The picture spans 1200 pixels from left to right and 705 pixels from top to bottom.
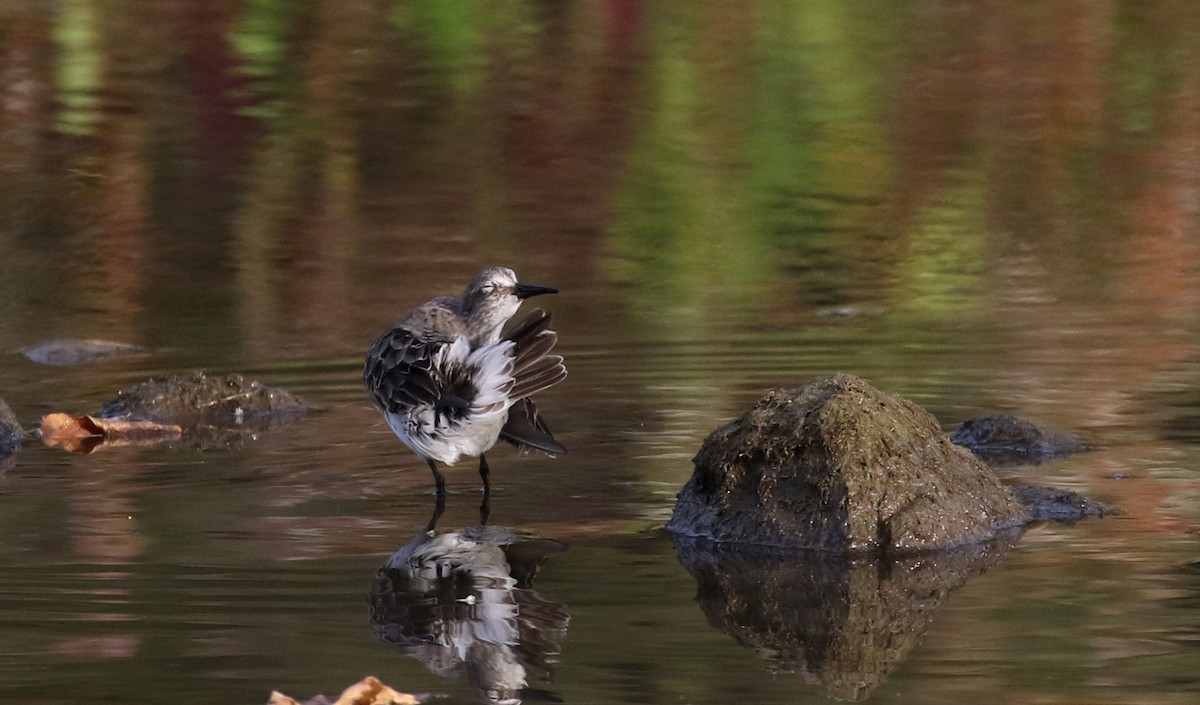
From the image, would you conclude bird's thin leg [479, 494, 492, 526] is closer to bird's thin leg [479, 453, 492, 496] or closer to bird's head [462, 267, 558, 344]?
bird's thin leg [479, 453, 492, 496]

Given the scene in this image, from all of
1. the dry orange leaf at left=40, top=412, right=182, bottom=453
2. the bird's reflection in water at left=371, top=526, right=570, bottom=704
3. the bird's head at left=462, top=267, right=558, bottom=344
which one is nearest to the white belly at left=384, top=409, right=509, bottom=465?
the bird's reflection in water at left=371, top=526, right=570, bottom=704

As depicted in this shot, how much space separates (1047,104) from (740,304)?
7685 mm

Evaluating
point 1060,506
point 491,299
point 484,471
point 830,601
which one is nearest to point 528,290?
point 491,299

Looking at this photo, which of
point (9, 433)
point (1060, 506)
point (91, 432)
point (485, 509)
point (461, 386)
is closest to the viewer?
point (1060, 506)

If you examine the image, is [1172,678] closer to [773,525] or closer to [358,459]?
[773,525]

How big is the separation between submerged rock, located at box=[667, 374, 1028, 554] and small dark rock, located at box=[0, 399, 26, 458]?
3.10 metres

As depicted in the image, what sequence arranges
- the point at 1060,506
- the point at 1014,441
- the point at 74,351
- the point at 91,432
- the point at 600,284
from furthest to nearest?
1. the point at 600,284
2. the point at 74,351
3. the point at 91,432
4. the point at 1014,441
5. the point at 1060,506

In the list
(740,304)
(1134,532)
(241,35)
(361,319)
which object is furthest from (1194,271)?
(241,35)

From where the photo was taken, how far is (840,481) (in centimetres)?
657

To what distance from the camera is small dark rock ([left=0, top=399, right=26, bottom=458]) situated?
28.3 feet

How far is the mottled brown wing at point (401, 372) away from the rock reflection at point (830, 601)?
1.36m

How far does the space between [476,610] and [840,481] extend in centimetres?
125

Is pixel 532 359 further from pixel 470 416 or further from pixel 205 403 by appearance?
pixel 205 403

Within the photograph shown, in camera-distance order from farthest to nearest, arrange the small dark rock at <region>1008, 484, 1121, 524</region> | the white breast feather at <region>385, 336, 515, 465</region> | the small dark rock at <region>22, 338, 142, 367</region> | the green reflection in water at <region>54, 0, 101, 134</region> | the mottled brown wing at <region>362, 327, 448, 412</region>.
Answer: the green reflection in water at <region>54, 0, 101, 134</region> → the small dark rock at <region>22, 338, 142, 367</region> → the mottled brown wing at <region>362, 327, 448, 412</region> → the white breast feather at <region>385, 336, 515, 465</region> → the small dark rock at <region>1008, 484, 1121, 524</region>
